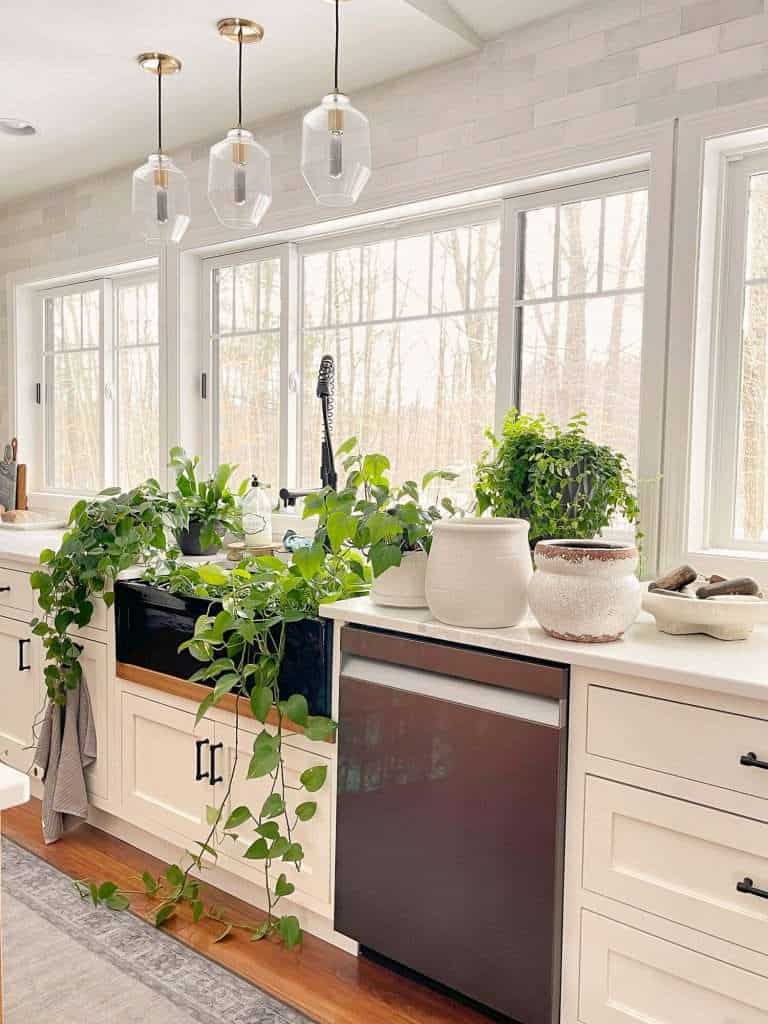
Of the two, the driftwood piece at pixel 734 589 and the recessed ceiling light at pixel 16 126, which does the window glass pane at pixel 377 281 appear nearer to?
the recessed ceiling light at pixel 16 126

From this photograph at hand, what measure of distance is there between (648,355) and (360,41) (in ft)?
3.91

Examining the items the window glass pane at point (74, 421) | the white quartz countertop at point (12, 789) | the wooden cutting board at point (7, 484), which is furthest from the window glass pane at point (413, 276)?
the wooden cutting board at point (7, 484)

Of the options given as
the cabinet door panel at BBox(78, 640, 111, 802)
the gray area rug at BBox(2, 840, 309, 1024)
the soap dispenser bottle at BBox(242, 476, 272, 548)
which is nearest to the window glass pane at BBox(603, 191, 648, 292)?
the soap dispenser bottle at BBox(242, 476, 272, 548)

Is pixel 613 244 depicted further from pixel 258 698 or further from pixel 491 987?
pixel 491 987

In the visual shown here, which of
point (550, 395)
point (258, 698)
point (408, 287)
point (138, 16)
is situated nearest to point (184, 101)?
point (138, 16)

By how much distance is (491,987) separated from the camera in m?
1.82

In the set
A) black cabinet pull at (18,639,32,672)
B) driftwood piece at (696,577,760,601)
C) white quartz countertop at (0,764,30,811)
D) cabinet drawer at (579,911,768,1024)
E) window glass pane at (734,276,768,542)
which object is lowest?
cabinet drawer at (579,911,768,1024)

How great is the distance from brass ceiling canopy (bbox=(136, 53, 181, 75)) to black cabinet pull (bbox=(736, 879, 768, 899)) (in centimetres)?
256

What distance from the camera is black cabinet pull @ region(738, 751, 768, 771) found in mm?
1484

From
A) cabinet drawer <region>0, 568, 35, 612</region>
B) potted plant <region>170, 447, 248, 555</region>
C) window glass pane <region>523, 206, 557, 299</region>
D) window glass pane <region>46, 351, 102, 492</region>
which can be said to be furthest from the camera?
window glass pane <region>46, 351, 102, 492</region>

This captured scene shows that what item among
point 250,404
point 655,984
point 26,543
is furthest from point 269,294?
point 655,984

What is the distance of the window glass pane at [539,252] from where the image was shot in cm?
255

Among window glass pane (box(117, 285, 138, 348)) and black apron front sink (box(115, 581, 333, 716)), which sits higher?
window glass pane (box(117, 285, 138, 348))

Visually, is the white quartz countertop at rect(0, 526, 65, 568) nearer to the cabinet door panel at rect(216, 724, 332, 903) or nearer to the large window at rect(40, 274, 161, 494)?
the large window at rect(40, 274, 161, 494)
